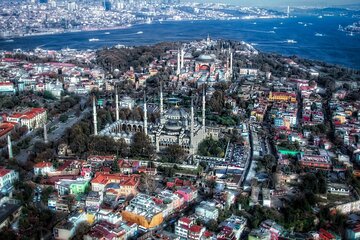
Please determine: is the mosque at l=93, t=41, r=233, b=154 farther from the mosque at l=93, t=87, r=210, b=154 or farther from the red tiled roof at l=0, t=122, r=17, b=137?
the red tiled roof at l=0, t=122, r=17, b=137

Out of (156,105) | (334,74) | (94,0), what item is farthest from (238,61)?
(94,0)

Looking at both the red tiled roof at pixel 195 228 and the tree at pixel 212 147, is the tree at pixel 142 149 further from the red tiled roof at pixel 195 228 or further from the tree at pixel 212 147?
the red tiled roof at pixel 195 228

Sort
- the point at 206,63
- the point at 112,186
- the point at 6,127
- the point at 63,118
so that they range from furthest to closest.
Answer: the point at 206,63, the point at 63,118, the point at 6,127, the point at 112,186

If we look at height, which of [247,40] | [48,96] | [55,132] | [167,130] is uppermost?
[167,130]

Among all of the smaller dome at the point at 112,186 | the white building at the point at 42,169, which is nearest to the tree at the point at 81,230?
the smaller dome at the point at 112,186

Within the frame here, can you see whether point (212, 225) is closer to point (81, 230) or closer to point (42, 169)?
point (81, 230)

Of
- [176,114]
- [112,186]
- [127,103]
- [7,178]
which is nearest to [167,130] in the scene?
[176,114]

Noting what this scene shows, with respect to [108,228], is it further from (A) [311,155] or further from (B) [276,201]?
(A) [311,155]

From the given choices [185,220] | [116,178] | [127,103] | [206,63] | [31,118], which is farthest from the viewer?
[206,63]

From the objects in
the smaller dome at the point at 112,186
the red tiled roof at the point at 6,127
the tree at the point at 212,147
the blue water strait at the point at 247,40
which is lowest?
the blue water strait at the point at 247,40

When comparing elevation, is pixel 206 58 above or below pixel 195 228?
above

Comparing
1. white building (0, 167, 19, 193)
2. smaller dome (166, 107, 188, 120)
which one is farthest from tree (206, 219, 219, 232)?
smaller dome (166, 107, 188, 120)
